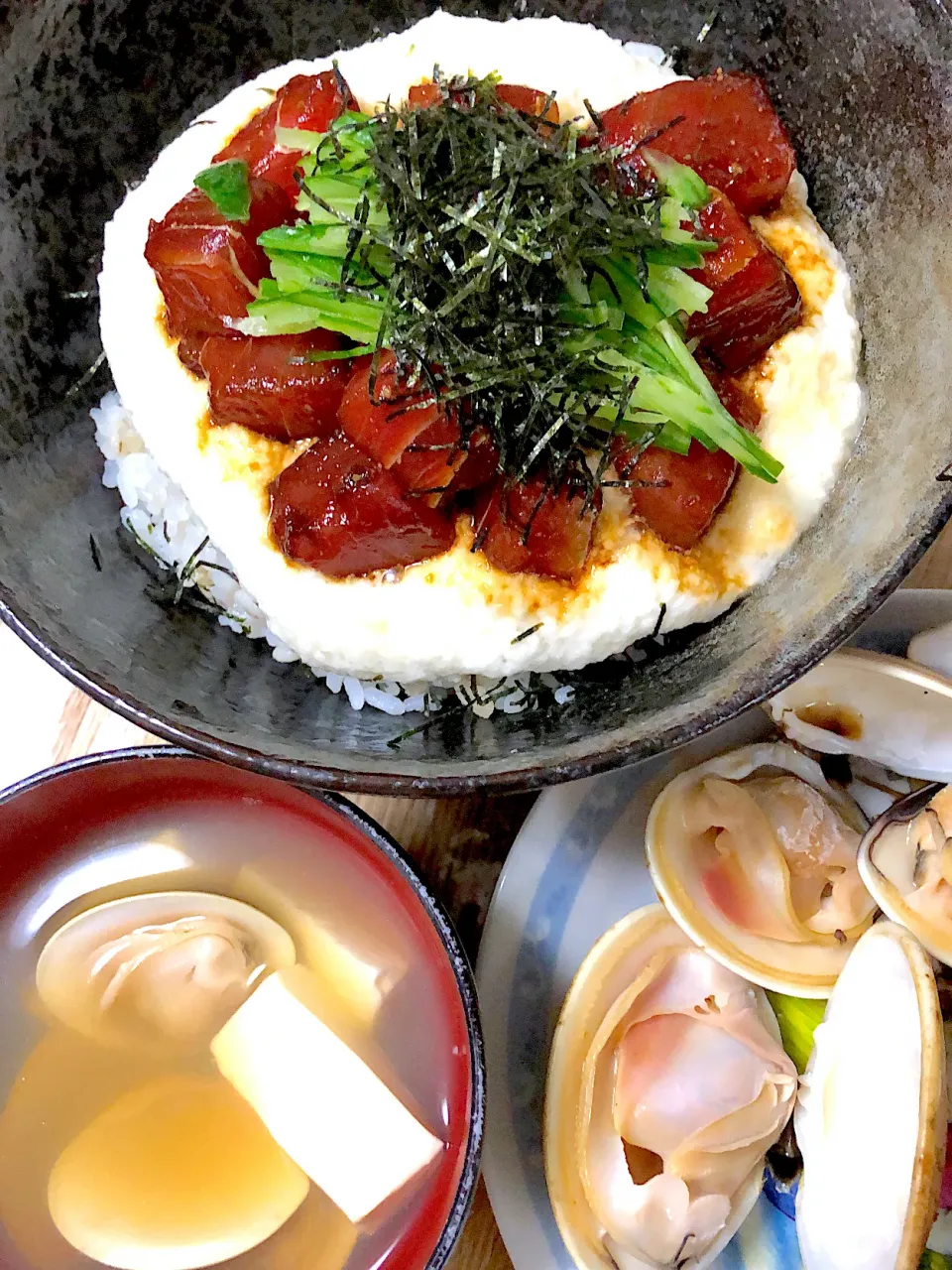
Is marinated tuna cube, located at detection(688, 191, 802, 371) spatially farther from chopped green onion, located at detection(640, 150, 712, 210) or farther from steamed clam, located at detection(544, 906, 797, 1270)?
steamed clam, located at detection(544, 906, 797, 1270)

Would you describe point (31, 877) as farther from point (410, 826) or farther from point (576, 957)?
point (576, 957)

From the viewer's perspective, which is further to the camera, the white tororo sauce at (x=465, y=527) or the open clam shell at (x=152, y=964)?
the open clam shell at (x=152, y=964)

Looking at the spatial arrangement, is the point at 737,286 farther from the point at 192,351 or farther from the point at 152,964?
the point at 152,964

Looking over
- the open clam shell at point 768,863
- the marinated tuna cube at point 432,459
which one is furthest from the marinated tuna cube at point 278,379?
the open clam shell at point 768,863

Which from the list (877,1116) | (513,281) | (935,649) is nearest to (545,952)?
(877,1116)

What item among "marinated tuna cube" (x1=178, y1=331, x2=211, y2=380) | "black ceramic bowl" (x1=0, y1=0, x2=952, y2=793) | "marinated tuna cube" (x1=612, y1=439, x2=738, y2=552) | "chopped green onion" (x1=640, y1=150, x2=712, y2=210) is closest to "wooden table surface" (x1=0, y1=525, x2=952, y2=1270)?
"black ceramic bowl" (x1=0, y1=0, x2=952, y2=793)

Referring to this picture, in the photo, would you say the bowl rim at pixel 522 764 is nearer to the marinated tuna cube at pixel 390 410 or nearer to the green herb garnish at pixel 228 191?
the marinated tuna cube at pixel 390 410
